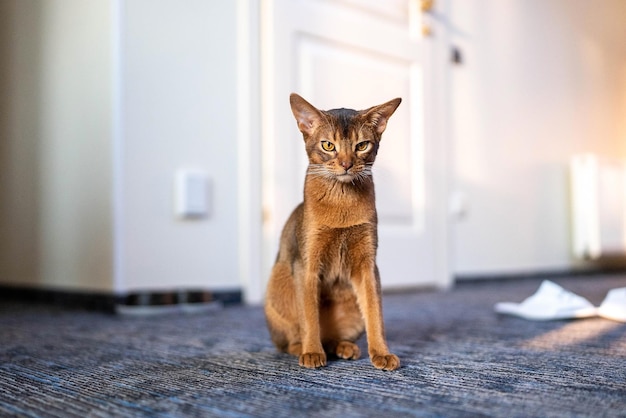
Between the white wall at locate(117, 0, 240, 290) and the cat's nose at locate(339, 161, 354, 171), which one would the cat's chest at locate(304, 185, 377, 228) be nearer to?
the cat's nose at locate(339, 161, 354, 171)

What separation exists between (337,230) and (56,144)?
1640mm

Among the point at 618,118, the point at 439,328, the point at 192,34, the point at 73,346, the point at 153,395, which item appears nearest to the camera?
the point at 153,395

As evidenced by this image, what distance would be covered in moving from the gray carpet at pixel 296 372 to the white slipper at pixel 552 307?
0.04 m

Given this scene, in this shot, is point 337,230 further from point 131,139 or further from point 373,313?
point 131,139

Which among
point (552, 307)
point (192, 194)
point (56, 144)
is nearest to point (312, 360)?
point (552, 307)

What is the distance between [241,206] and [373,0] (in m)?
1.01

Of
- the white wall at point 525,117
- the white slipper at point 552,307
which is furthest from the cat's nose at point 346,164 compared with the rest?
the white wall at point 525,117

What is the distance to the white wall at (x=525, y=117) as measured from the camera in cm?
302

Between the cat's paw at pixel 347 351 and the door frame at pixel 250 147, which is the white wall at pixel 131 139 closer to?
the door frame at pixel 250 147

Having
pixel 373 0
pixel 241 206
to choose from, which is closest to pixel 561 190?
pixel 373 0

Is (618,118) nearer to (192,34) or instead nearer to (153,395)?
(192,34)

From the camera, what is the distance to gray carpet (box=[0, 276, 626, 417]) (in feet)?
2.63

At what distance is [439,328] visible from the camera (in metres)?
1.56

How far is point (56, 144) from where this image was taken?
2365 millimetres
